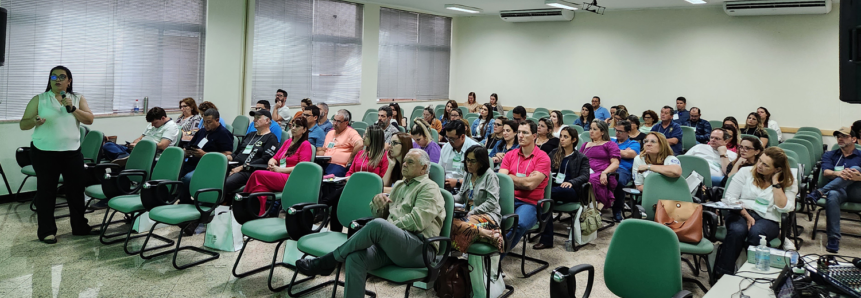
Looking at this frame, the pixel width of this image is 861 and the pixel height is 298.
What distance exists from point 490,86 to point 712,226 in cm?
993

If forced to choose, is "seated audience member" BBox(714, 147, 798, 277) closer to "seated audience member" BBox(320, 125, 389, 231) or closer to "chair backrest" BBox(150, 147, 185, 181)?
"seated audience member" BBox(320, 125, 389, 231)

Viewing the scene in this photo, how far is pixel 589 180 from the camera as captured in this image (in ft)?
17.0

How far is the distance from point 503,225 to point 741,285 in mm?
1470

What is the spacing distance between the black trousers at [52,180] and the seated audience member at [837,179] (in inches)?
255

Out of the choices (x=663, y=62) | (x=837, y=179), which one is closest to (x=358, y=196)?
(x=837, y=179)

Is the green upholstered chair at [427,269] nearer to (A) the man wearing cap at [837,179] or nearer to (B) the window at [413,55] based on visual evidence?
(A) the man wearing cap at [837,179]

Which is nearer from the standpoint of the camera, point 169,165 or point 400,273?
point 400,273

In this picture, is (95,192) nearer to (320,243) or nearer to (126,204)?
(126,204)

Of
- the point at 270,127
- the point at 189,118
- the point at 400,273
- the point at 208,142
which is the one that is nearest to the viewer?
the point at 400,273

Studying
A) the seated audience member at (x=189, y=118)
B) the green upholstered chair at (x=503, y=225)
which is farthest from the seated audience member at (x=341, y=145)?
the green upholstered chair at (x=503, y=225)

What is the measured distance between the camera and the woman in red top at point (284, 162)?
4820mm

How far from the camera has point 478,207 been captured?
3764mm

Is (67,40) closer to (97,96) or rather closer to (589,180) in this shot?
(97,96)

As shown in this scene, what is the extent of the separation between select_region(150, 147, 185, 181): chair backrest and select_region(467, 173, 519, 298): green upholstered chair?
8.63ft
